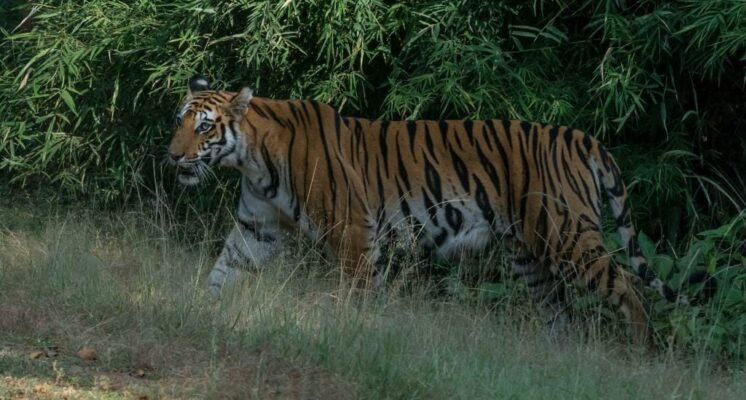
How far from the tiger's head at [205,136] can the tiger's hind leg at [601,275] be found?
194cm

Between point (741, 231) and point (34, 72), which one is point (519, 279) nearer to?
point (741, 231)

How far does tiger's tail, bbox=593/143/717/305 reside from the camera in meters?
6.30

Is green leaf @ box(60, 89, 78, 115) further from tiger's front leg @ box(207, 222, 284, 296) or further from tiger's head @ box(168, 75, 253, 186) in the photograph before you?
tiger's front leg @ box(207, 222, 284, 296)

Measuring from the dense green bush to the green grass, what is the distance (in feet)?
4.71

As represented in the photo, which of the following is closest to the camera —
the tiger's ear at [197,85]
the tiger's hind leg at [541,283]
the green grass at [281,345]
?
the green grass at [281,345]

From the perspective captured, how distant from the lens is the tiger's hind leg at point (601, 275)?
251 inches

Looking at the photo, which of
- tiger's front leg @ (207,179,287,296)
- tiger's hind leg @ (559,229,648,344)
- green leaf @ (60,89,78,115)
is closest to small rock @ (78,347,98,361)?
tiger's front leg @ (207,179,287,296)

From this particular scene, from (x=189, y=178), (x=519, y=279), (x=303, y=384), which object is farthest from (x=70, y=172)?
(x=303, y=384)

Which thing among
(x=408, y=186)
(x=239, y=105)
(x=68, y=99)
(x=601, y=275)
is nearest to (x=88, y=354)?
(x=239, y=105)

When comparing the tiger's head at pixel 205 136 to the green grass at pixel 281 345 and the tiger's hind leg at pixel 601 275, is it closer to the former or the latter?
the green grass at pixel 281 345

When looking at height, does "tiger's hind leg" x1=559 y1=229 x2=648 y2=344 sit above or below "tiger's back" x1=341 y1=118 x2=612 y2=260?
below

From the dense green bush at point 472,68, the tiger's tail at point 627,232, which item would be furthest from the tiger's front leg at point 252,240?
the tiger's tail at point 627,232

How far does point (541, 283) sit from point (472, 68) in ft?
4.56

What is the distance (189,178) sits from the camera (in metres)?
6.86
